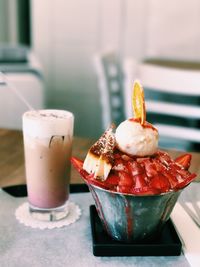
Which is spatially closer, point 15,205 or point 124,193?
point 124,193

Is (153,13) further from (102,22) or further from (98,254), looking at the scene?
(98,254)

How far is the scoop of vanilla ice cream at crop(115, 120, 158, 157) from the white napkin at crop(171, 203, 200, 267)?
0.49 ft

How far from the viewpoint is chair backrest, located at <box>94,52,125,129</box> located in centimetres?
164

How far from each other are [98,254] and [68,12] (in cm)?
205

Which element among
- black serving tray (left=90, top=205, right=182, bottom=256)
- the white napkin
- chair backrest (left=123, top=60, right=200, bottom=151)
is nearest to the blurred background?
chair backrest (left=123, top=60, right=200, bottom=151)

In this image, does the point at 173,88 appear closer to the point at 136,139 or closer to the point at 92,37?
the point at 136,139

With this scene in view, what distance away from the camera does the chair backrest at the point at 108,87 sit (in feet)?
5.37

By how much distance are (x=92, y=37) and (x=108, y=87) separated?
2.80 feet

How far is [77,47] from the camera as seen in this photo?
99.0 inches

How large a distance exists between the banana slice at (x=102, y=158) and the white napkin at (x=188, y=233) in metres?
0.17

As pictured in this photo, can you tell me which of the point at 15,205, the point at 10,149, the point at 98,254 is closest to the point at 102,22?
the point at 10,149

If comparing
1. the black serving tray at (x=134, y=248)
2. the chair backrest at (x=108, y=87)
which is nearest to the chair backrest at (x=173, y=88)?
the chair backrest at (x=108, y=87)

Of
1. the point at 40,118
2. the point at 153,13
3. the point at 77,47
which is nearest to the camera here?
the point at 40,118

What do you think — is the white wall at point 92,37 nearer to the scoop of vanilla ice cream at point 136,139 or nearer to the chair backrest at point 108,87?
the chair backrest at point 108,87
